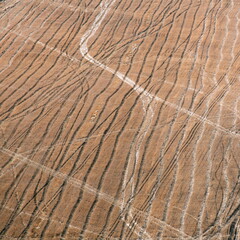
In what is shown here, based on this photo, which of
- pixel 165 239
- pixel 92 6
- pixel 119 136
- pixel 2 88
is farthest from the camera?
pixel 92 6

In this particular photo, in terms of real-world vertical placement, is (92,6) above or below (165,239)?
above

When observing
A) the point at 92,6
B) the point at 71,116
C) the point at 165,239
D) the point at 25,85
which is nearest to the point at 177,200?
the point at 165,239

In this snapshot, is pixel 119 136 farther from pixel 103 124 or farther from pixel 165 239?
pixel 165 239

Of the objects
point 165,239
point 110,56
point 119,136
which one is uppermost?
point 110,56

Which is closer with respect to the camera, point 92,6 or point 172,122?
point 172,122

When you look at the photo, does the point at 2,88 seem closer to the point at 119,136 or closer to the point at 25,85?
the point at 25,85

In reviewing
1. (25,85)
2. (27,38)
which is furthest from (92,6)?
(25,85)

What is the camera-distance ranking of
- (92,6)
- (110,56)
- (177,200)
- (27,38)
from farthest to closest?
(92,6) < (27,38) < (110,56) < (177,200)
